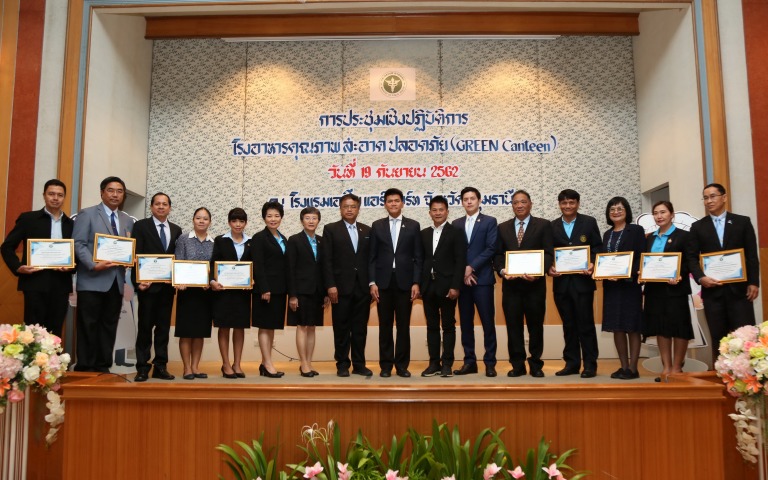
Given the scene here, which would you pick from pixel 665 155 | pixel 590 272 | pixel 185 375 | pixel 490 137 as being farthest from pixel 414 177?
pixel 185 375

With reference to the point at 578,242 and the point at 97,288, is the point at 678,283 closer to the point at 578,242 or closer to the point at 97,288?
the point at 578,242

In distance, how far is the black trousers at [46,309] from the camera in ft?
15.2

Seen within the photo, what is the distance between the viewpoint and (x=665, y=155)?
7.26m

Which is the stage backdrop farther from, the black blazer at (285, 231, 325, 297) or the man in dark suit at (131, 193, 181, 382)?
the man in dark suit at (131, 193, 181, 382)

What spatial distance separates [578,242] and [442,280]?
1181mm

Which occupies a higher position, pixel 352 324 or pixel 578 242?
pixel 578 242

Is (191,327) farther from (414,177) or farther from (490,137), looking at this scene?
(490,137)

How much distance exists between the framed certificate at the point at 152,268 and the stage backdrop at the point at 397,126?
348 cm

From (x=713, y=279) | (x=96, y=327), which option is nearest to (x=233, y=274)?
(x=96, y=327)

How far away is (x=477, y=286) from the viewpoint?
493cm

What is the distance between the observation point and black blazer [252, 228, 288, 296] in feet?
15.8

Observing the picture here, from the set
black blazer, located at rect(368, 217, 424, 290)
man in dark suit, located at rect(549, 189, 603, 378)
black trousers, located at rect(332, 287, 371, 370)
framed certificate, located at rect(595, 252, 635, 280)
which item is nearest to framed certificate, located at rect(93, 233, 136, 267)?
black trousers, located at rect(332, 287, 371, 370)

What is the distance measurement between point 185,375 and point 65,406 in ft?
4.84

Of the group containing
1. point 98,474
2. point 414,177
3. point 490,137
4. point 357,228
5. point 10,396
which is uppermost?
point 490,137
